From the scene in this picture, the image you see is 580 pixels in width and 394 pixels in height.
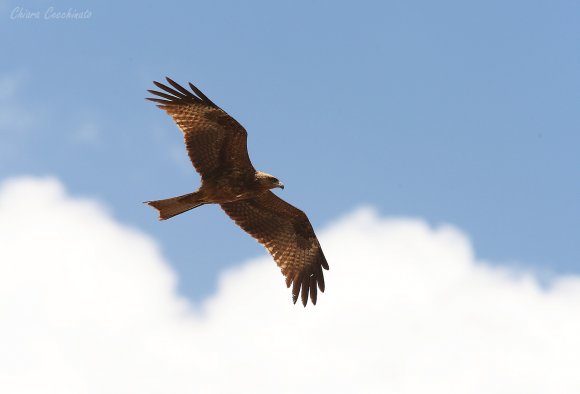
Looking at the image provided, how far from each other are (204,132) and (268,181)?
1.29 meters

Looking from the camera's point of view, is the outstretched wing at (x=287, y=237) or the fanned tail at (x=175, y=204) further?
the outstretched wing at (x=287, y=237)

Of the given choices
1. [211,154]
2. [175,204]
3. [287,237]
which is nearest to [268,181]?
[211,154]

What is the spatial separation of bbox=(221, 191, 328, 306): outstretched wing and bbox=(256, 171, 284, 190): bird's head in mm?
1176

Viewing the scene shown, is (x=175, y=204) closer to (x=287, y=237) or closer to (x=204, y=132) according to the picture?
(x=204, y=132)

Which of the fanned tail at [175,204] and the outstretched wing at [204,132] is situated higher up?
the outstretched wing at [204,132]

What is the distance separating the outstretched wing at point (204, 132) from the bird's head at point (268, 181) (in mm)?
276

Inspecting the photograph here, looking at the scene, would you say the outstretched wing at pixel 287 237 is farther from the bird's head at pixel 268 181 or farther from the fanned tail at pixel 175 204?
the fanned tail at pixel 175 204

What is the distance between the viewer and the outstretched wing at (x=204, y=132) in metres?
14.3

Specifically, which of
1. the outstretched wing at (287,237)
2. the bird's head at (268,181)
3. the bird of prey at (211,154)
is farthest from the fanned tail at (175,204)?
the outstretched wing at (287,237)

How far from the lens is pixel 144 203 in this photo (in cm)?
1418

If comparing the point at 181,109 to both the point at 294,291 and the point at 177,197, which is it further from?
the point at 294,291

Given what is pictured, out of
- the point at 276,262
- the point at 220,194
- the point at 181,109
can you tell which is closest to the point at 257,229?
the point at 276,262

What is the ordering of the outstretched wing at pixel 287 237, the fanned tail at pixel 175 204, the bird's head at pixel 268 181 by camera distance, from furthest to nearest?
the outstretched wing at pixel 287 237, the bird's head at pixel 268 181, the fanned tail at pixel 175 204

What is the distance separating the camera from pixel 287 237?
16344mm
